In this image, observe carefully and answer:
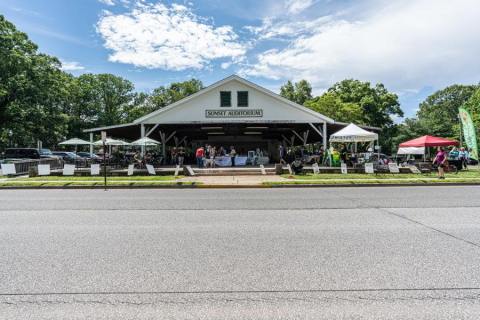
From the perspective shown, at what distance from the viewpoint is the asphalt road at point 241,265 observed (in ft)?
12.0

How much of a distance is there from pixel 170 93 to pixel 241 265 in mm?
67336

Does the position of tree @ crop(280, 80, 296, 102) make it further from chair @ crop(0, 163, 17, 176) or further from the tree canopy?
chair @ crop(0, 163, 17, 176)

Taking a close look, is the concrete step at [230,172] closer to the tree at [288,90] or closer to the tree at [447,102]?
the tree at [288,90]

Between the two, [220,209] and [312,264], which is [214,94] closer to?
[220,209]

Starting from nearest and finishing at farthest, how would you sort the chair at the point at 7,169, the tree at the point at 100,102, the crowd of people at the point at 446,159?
the crowd of people at the point at 446,159
the chair at the point at 7,169
the tree at the point at 100,102

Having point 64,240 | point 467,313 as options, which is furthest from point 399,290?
point 64,240

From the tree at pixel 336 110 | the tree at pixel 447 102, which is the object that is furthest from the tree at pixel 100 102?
the tree at pixel 447 102

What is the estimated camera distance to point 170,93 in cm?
6950

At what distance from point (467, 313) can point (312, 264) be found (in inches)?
73.6

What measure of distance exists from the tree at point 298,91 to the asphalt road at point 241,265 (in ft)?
201

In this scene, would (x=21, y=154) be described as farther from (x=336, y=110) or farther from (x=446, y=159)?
(x=336, y=110)

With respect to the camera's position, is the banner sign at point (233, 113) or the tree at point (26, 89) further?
the tree at point (26, 89)

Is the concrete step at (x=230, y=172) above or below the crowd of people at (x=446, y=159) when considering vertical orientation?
below

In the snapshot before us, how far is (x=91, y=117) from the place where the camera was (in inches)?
2771
